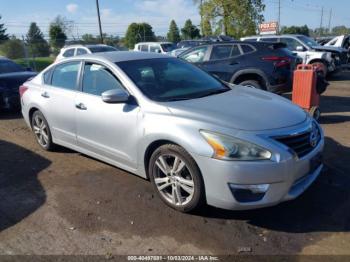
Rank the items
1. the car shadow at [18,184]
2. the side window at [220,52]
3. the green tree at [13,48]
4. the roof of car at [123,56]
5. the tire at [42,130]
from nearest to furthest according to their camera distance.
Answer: the car shadow at [18,184] → the roof of car at [123,56] → the tire at [42,130] → the side window at [220,52] → the green tree at [13,48]

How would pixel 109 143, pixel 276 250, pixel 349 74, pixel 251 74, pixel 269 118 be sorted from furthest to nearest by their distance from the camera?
pixel 349 74
pixel 251 74
pixel 109 143
pixel 269 118
pixel 276 250

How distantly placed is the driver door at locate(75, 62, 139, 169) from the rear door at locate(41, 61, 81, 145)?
178 mm

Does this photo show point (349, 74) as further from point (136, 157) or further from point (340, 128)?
point (136, 157)

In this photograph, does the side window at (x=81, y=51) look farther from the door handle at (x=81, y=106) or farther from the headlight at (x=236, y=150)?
the headlight at (x=236, y=150)

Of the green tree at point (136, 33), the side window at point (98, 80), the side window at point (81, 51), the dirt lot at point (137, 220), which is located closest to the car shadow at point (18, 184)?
the dirt lot at point (137, 220)

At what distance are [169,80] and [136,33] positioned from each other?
45.6 m

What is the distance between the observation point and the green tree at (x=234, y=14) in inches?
1094

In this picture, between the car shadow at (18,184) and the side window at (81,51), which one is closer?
the car shadow at (18,184)

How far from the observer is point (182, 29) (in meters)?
55.5

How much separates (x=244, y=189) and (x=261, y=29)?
31391 mm

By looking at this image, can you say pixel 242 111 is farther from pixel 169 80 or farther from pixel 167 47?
pixel 167 47

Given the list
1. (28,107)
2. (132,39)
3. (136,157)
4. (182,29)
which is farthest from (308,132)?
(182,29)

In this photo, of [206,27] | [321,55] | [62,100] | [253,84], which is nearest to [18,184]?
[62,100]

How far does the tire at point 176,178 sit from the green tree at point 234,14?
25826 millimetres
